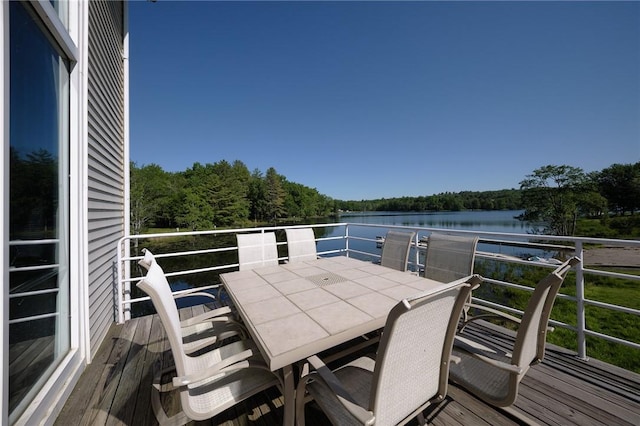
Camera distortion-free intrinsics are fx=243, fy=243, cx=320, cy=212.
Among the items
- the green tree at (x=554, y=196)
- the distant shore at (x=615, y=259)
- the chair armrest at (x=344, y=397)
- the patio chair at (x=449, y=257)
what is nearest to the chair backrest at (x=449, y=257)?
the patio chair at (x=449, y=257)

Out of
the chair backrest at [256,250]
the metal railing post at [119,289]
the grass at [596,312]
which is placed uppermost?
the chair backrest at [256,250]

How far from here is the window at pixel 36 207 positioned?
4.21 ft

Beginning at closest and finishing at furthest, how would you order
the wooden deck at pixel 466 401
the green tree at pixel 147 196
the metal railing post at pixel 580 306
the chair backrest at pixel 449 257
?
the wooden deck at pixel 466 401
the metal railing post at pixel 580 306
the chair backrest at pixel 449 257
the green tree at pixel 147 196

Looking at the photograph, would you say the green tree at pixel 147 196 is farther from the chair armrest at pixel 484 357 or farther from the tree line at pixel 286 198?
the chair armrest at pixel 484 357

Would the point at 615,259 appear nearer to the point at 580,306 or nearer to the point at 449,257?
the point at 580,306

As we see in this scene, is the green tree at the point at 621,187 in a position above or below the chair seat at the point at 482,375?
above

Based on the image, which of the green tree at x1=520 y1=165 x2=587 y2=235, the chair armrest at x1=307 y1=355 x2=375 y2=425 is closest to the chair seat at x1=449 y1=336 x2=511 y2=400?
the chair armrest at x1=307 y1=355 x2=375 y2=425

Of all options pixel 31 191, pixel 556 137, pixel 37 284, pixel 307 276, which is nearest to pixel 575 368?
pixel 307 276

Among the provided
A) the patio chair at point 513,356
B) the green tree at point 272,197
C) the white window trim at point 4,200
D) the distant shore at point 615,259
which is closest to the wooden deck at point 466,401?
the patio chair at point 513,356

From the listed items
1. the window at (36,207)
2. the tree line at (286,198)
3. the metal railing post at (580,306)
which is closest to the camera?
the window at (36,207)

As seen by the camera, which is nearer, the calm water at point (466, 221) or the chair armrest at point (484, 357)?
the chair armrest at point (484, 357)

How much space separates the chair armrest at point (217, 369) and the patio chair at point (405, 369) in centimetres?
28

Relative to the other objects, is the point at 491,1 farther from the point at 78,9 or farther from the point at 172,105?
the point at 172,105

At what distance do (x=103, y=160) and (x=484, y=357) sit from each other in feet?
12.1
